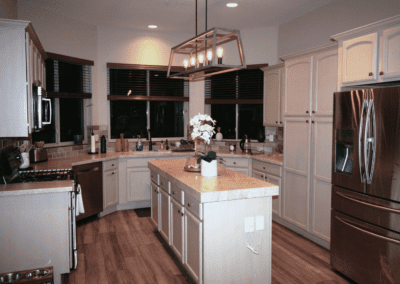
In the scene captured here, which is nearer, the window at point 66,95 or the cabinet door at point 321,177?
the cabinet door at point 321,177

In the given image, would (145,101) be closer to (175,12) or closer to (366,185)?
(175,12)

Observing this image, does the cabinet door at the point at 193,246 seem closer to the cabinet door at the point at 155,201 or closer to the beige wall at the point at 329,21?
the cabinet door at the point at 155,201

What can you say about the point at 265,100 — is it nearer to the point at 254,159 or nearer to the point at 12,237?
the point at 254,159

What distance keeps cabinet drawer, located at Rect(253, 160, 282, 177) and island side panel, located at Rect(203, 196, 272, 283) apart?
1822 millimetres

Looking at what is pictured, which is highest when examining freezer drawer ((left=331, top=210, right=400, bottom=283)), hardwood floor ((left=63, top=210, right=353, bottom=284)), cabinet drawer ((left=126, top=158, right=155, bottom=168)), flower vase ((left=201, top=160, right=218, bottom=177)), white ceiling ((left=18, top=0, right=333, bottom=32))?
white ceiling ((left=18, top=0, right=333, bottom=32))

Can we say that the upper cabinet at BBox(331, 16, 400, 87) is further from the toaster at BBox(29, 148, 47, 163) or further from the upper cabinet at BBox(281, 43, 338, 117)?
the toaster at BBox(29, 148, 47, 163)

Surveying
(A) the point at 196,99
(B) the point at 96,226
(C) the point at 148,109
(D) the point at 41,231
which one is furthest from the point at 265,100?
(D) the point at 41,231

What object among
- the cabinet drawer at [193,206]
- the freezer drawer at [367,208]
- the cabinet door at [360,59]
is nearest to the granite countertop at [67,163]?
the cabinet drawer at [193,206]

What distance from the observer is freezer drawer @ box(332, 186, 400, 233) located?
8.43ft

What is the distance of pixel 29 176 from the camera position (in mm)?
3383

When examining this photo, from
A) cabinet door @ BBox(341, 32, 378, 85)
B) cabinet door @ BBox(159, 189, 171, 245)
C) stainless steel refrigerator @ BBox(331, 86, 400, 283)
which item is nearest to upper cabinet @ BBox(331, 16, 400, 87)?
cabinet door @ BBox(341, 32, 378, 85)

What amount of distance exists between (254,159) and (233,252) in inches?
100

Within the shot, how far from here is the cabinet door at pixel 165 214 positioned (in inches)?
138

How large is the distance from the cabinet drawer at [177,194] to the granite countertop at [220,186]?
0.05 meters
